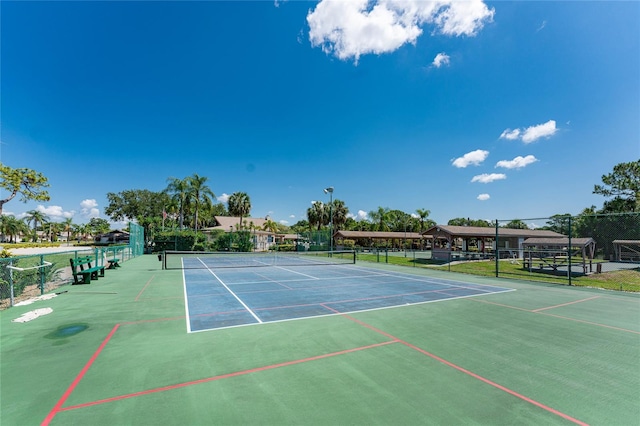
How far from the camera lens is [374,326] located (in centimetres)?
681

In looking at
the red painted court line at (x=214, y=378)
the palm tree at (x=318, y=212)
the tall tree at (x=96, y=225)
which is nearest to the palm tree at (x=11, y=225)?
the tall tree at (x=96, y=225)

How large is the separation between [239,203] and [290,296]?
48395 mm

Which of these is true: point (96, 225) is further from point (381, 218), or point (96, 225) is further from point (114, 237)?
point (381, 218)

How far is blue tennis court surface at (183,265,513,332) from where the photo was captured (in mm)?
7676

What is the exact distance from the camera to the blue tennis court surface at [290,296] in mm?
7676

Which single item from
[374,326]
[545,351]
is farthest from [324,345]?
[545,351]

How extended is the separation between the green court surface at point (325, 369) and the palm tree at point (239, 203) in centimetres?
4875

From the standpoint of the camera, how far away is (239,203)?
55969 millimetres

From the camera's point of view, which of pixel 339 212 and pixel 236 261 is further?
pixel 339 212

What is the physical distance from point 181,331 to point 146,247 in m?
37.6

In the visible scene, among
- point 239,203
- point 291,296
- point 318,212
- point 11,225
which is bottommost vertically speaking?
point 291,296

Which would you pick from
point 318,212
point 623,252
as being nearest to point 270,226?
point 318,212

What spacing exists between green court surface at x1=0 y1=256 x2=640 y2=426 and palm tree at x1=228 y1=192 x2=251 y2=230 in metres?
48.7

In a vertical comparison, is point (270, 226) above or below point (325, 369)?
above
